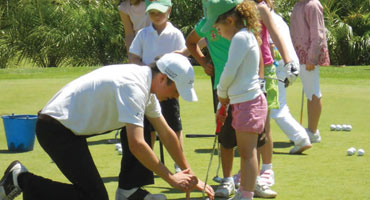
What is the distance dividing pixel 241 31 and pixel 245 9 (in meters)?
0.16

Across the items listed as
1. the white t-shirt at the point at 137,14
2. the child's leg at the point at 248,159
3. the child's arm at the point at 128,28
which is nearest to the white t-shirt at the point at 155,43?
the white t-shirt at the point at 137,14

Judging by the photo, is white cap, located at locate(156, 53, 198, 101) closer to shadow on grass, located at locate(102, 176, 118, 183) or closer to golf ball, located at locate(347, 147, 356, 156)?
shadow on grass, located at locate(102, 176, 118, 183)

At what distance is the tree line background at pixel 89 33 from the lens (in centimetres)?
2022

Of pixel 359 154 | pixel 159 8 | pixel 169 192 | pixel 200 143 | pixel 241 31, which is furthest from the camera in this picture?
pixel 200 143

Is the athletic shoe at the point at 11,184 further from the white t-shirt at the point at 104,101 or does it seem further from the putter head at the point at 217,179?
the putter head at the point at 217,179

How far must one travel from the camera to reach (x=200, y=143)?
24.9 ft

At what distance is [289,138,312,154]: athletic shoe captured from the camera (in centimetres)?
Result: 696

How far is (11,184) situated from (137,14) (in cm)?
250

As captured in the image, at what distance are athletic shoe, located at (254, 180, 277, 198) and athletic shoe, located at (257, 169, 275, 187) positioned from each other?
0.21 ft

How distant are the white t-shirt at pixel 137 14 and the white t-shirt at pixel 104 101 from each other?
7.80 feet

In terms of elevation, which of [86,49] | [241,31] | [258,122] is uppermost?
[241,31]

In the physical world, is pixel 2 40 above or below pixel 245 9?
below

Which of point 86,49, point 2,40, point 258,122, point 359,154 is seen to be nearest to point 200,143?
point 359,154

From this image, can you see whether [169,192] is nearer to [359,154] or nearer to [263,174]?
[263,174]
